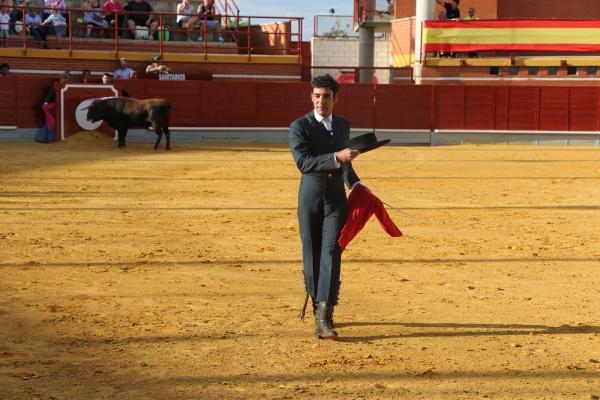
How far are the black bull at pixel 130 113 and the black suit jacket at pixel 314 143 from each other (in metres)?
14.4

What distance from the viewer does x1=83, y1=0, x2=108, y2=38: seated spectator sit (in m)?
25.4

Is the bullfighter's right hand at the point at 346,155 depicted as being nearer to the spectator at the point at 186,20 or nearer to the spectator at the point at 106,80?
the spectator at the point at 106,80

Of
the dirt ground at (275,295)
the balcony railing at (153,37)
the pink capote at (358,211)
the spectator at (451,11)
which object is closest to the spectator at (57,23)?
the balcony railing at (153,37)

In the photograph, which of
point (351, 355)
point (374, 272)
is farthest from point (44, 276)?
point (351, 355)

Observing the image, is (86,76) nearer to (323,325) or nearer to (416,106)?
(416,106)

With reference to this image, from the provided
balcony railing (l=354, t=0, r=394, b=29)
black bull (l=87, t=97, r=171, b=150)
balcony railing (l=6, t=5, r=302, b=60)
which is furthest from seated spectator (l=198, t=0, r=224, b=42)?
balcony railing (l=354, t=0, r=394, b=29)

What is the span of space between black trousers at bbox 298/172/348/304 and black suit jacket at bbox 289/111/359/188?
73mm

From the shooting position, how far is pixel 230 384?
479cm

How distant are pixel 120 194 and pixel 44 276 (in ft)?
17.8

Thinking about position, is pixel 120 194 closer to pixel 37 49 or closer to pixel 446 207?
pixel 446 207

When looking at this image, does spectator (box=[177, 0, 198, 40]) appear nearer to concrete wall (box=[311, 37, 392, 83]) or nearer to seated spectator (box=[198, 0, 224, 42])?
seated spectator (box=[198, 0, 224, 42])

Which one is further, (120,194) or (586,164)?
(586,164)

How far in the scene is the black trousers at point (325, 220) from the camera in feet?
19.0

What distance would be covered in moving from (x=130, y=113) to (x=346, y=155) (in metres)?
15.2
